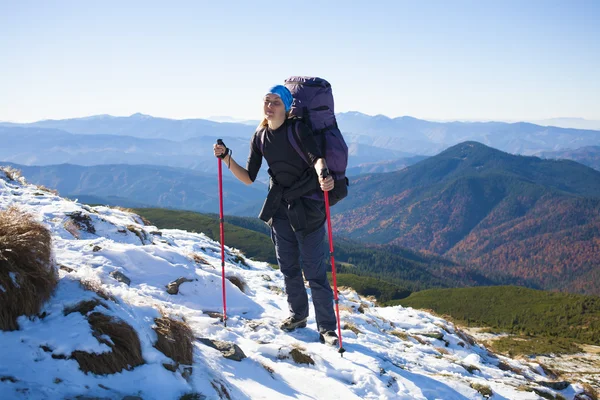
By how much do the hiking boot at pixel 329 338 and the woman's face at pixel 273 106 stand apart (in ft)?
14.9

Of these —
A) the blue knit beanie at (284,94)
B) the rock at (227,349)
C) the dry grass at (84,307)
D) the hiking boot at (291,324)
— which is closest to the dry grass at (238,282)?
the hiking boot at (291,324)

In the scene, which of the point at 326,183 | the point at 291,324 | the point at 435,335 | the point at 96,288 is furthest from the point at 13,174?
the point at 435,335

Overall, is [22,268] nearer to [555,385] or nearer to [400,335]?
[400,335]

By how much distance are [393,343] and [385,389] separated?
4747 millimetres

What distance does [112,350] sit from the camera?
409cm

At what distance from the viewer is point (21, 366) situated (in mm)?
3490

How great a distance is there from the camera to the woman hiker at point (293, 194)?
676 cm

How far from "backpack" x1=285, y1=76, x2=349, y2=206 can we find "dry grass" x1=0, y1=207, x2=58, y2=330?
4.06 meters

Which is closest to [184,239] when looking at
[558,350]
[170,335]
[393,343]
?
[393,343]

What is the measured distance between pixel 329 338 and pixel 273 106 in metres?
4.77

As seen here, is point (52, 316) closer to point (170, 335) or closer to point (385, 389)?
point (170, 335)

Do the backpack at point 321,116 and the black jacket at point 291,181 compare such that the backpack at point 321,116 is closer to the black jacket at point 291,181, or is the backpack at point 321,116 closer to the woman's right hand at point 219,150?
the black jacket at point 291,181

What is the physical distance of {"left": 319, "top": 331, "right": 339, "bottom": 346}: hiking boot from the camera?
7797mm

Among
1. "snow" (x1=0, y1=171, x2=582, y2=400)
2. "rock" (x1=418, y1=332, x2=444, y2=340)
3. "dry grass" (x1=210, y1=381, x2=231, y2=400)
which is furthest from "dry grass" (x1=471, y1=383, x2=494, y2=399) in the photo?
"rock" (x1=418, y1=332, x2=444, y2=340)
